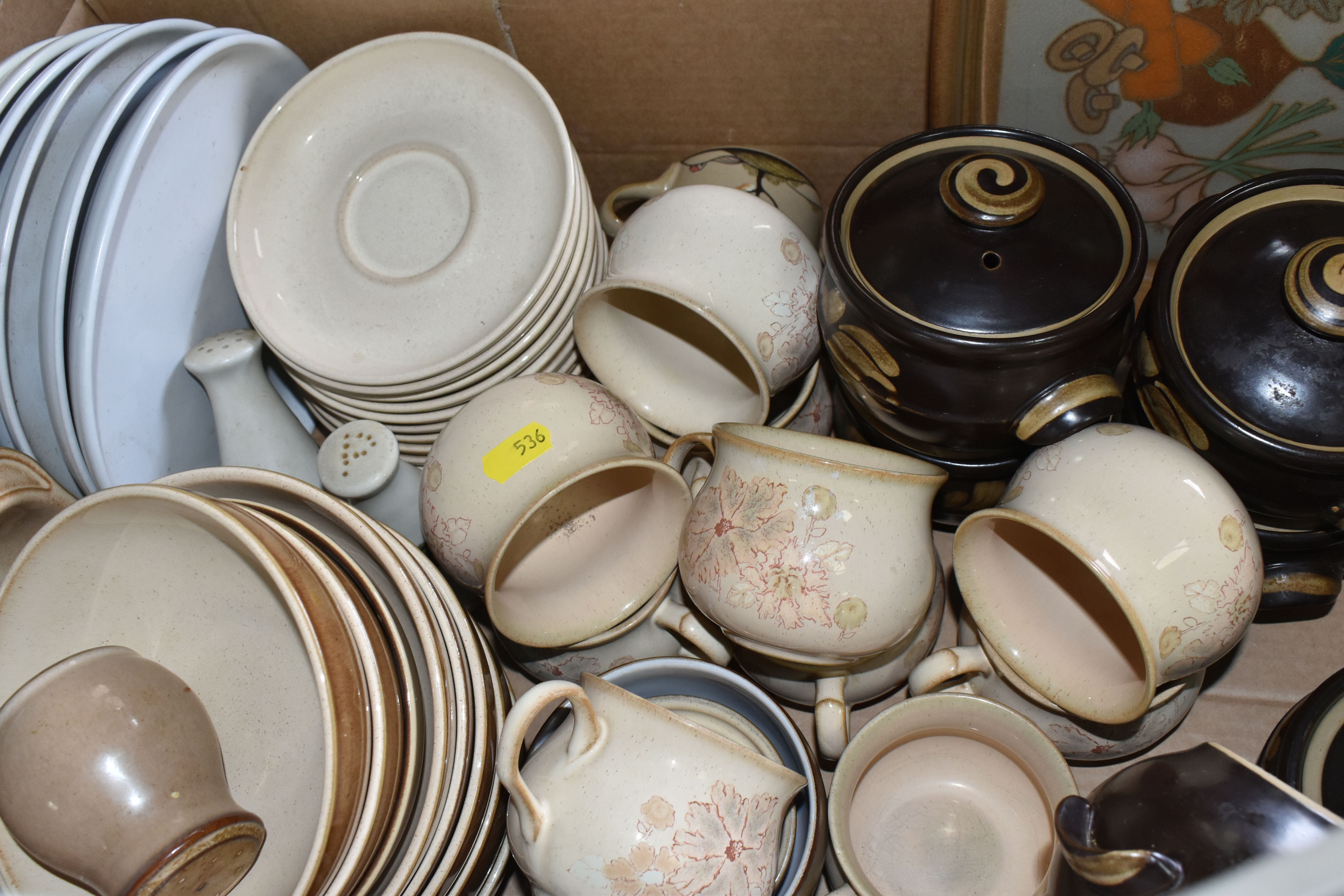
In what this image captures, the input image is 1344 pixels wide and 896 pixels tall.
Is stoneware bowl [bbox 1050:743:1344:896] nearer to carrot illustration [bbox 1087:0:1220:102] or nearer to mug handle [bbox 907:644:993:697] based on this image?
mug handle [bbox 907:644:993:697]

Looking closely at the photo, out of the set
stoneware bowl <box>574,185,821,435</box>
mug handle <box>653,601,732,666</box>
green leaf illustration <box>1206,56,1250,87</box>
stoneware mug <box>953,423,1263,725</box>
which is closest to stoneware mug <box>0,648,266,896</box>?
mug handle <box>653,601,732,666</box>

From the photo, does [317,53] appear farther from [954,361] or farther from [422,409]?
[954,361]

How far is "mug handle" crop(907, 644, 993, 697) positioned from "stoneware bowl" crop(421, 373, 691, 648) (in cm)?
24

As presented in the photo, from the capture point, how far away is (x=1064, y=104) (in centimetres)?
93

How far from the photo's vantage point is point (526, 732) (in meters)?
0.65

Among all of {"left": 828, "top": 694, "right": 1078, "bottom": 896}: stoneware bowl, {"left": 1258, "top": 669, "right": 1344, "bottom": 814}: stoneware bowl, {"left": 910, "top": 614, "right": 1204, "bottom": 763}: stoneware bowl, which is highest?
{"left": 1258, "top": 669, "right": 1344, "bottom": 814}: stoneware bowl

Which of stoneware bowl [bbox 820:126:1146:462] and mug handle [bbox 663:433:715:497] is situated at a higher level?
stoneware bowl [bbox 820:126:1146:462]

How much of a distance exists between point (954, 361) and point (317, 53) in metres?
0.83

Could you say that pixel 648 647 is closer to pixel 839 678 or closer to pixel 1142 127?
pixel 839 678

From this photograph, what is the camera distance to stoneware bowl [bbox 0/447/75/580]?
2.61 feet

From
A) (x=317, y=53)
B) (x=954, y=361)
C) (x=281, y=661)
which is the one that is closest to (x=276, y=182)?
(x=317, y=53)

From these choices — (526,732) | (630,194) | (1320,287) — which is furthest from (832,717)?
(630,194)

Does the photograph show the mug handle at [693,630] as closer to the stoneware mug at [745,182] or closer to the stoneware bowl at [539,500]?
the stoneware bowl at [539,500]

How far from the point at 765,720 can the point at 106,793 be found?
1.64ft
